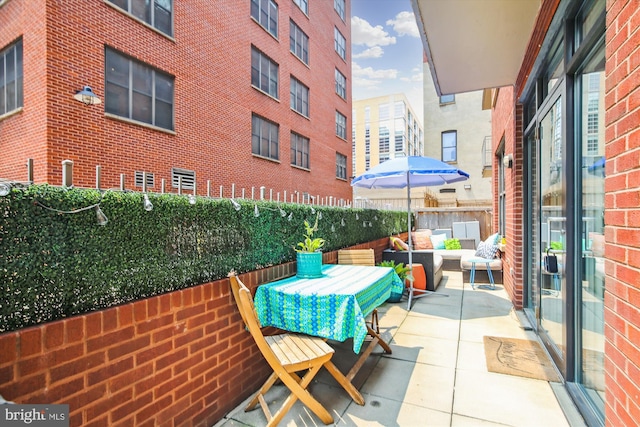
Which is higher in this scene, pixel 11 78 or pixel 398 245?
pixel 11 78

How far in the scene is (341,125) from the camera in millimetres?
Answer: 18781

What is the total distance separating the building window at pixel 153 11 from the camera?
7402 millimetres

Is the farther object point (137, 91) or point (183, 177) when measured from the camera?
point (183, 177)

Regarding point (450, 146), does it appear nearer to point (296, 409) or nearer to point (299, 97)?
point (299, 97)

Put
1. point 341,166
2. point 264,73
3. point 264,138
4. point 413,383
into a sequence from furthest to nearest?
point 341,166 < point 264,73 < point 264,138 < point 413,383

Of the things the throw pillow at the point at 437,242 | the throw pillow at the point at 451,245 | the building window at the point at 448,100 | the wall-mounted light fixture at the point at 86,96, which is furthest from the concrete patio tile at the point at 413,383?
the building window at the point at 448,100

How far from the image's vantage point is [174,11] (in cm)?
848

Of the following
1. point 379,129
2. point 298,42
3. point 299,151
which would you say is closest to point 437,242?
point 299,151

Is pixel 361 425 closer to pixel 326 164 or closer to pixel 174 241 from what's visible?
pixel 174 241

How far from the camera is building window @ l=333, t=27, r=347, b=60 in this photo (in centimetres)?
1823

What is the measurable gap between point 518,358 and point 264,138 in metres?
10.8

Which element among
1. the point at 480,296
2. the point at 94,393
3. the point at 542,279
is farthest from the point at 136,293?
the point at 480,296

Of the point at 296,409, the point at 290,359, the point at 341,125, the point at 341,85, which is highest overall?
the point at 341,85

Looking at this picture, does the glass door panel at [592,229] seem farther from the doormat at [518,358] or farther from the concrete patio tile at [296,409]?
the concrete patio tile at [296,409]
